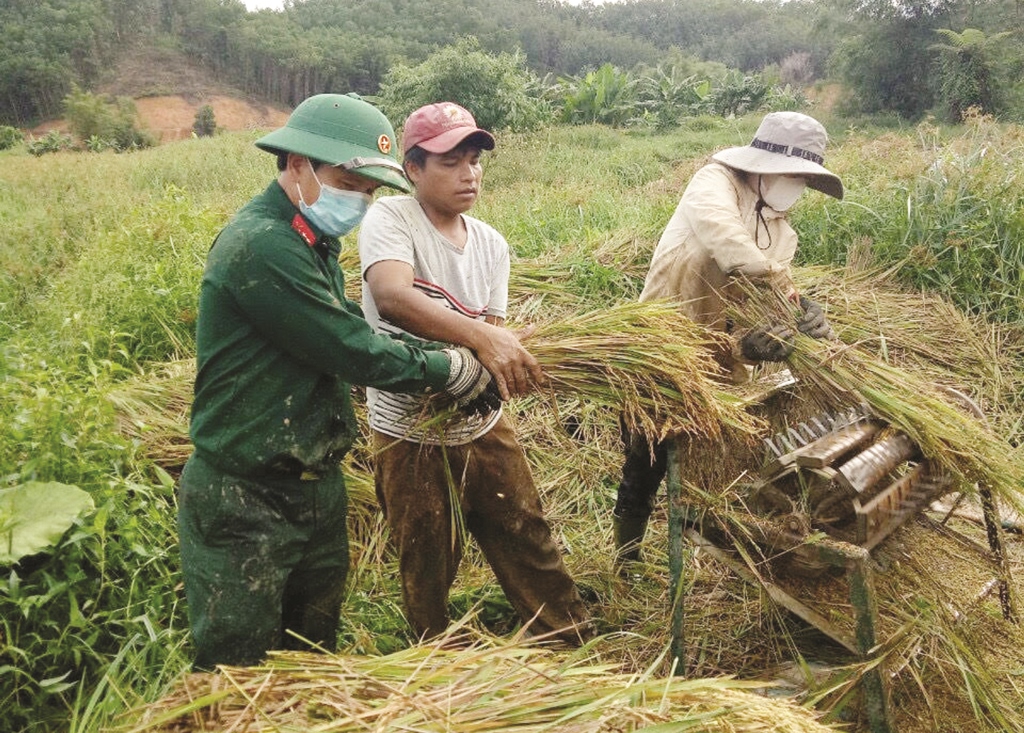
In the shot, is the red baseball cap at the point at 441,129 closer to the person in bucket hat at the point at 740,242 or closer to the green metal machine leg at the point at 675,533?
the person in bucket hat at the point at 740,242

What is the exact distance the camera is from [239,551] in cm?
173

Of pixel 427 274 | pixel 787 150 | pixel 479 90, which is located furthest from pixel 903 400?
pixel 479 90

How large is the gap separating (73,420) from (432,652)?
6.06ft

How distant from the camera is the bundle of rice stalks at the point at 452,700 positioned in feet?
3.24

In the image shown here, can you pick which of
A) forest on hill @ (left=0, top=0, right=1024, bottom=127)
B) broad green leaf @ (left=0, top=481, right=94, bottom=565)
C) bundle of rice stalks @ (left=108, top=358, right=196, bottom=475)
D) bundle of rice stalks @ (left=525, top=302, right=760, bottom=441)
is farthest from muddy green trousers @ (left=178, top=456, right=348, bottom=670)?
forest on hill @ (left=0, top=0, right=1024, bottom=127)

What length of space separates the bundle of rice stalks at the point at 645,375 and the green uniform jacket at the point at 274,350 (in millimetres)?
414

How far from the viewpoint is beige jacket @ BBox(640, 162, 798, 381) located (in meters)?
2.34

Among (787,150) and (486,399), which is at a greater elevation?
(787,150)

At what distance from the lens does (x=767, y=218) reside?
265cm

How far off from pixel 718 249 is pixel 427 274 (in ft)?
3.20

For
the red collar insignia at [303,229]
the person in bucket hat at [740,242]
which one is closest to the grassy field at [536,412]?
the person in bucket hat at [740,242]

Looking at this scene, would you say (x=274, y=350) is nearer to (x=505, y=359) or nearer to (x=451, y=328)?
(x=451, y=328)

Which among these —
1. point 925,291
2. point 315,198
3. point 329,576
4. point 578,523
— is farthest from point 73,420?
point 925,291

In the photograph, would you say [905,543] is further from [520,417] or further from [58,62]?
[58,62]
